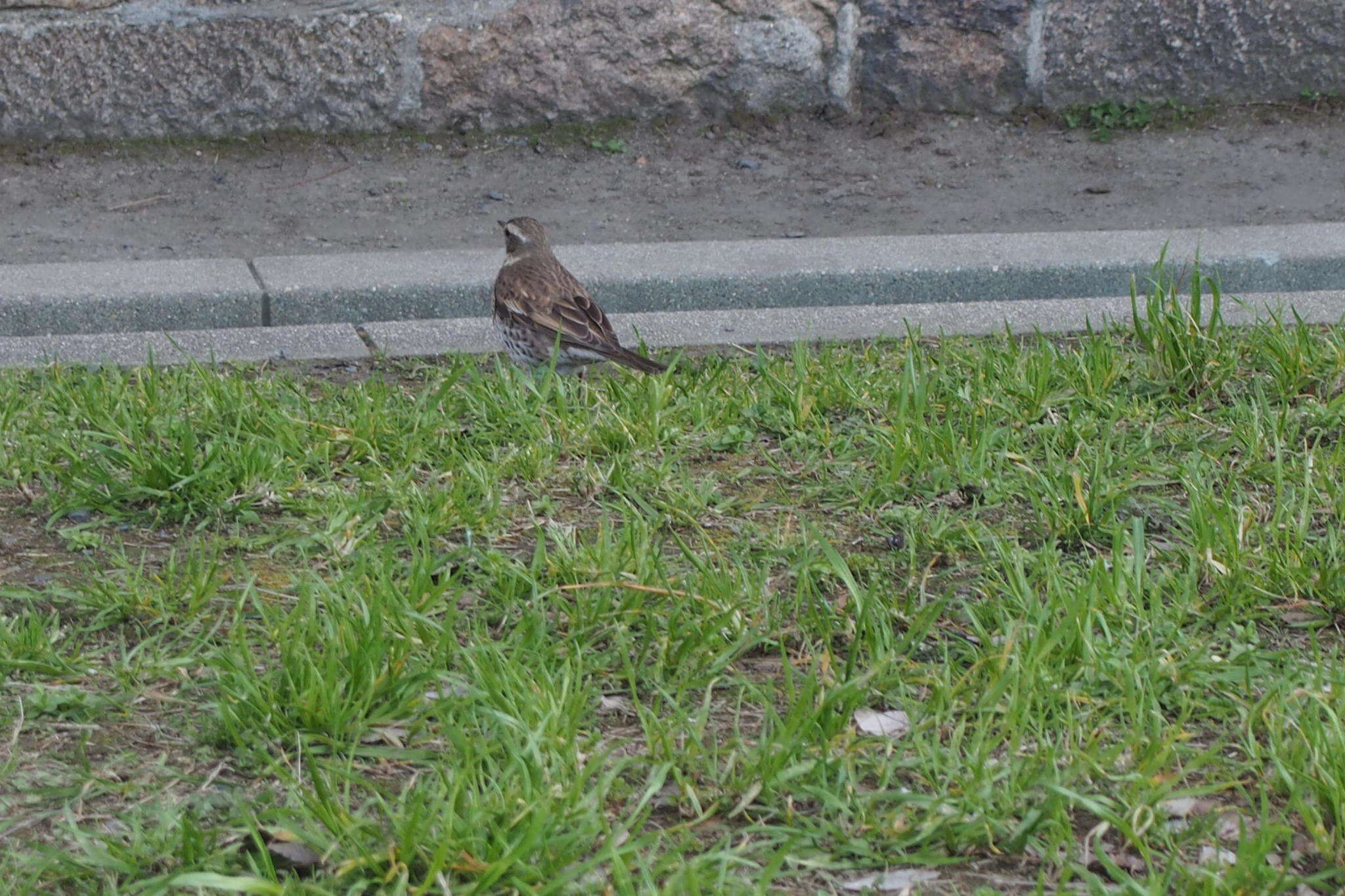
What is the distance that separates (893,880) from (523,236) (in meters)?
3.58

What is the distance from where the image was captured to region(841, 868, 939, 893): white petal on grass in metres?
2.30

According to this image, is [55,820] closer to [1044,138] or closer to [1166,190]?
[1166,190]

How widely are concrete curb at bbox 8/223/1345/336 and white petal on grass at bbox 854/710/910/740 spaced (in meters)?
3.08

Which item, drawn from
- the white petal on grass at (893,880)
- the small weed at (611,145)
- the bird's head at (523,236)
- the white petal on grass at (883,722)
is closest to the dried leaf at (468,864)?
the white petal on grass at (893,880)

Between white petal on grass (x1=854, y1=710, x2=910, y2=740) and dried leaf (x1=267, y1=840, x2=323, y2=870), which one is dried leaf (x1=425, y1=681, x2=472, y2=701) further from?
white petal on grass (x1=854, y1=710, x2=910, y2=740)

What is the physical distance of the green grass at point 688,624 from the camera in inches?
92.4

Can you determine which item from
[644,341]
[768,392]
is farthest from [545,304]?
[768,392]

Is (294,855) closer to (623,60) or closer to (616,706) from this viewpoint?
(616,706)

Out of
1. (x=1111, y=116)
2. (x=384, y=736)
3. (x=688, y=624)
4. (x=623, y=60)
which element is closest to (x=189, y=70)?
(x=623, y=60)

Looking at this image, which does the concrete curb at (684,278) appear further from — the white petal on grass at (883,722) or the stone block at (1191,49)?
the white petal on grass at (883,722)

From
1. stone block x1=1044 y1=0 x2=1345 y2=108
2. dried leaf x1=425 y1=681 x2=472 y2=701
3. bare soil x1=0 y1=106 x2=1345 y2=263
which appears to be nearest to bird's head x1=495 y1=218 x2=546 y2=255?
bare soil x1=0 y1=106 x2=1345 y2=263

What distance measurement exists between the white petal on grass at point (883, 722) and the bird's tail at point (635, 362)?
75.5 inches

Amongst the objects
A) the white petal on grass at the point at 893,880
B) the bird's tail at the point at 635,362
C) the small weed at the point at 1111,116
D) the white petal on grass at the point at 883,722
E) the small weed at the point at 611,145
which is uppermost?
the small weed at the point at 1111,116

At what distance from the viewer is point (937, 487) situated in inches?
148
